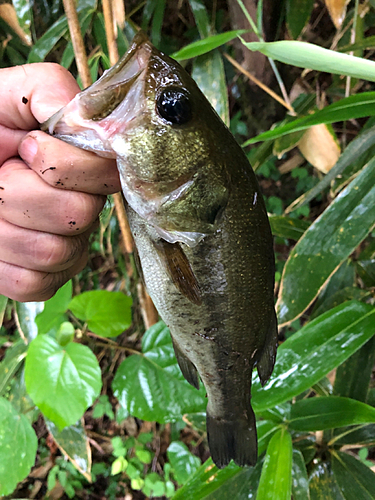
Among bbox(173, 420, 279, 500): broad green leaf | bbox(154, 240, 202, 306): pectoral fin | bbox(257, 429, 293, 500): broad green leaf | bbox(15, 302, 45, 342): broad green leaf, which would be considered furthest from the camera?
bbox(15, 302, 45, 342): broad green leaf

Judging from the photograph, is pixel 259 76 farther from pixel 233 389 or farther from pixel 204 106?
pixel 233 389

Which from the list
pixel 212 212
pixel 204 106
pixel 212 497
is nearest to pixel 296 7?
pixel 204 106

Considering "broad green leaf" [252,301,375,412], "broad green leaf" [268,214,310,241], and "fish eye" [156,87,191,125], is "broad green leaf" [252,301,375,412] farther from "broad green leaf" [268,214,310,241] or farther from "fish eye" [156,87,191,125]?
"fish eye" [156,87,191,125]


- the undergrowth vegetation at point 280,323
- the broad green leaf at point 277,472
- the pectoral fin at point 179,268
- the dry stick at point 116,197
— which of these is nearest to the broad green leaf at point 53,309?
the undergrowth vegetation at point 280,323

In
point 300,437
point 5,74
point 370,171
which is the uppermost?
point 5,74

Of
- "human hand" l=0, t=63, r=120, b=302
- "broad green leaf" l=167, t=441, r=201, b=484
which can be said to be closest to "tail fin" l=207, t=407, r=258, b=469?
"human hand" l=0, t=63, r=120, b=302

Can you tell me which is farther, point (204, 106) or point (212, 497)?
point (212, 497)
